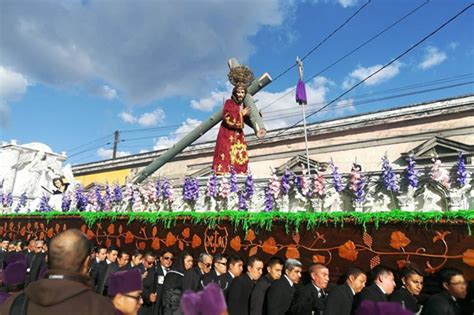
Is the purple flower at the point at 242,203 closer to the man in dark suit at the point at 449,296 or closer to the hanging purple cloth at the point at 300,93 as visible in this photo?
the hanging purple cloth at the point at 300,93

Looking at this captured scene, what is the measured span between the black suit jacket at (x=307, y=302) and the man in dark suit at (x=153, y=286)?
3.22 meters

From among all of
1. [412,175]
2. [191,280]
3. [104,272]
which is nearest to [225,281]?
[191,280]

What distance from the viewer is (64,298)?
2150 mm

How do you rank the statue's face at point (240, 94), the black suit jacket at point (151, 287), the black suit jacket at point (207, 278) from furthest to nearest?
the statue's face at point (240, 94) → the black suit jacket at point (151, 287) → the black suit jacket at point (207, 278)

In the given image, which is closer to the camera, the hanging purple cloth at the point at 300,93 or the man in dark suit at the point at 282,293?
the man in dark suit at the point at 282,293

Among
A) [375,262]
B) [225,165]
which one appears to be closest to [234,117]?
[225,165]

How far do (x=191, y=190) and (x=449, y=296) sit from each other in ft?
20.5

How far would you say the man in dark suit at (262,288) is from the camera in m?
5.41

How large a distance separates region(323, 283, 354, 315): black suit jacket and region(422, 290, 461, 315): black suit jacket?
882mm

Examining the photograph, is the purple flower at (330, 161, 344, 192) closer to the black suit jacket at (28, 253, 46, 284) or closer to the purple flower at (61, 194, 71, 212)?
the black suit jacket at (28, 253, 46, 284)

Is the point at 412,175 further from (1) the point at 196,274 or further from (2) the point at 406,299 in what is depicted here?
(1) the point at 196,274

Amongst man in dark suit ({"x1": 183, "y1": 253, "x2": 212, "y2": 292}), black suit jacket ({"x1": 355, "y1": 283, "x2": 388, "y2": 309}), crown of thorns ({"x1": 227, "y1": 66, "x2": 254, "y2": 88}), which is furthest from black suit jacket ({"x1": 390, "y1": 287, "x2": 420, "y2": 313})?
crown of thorns ({"x1": 227, "y1": 66, "x2": 254, "y2": 88})

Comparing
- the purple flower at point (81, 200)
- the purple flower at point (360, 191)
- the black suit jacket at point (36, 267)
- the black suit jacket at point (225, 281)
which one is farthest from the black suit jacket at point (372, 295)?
the purple flower at point (81, 200)

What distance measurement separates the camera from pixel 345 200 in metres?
7.34
